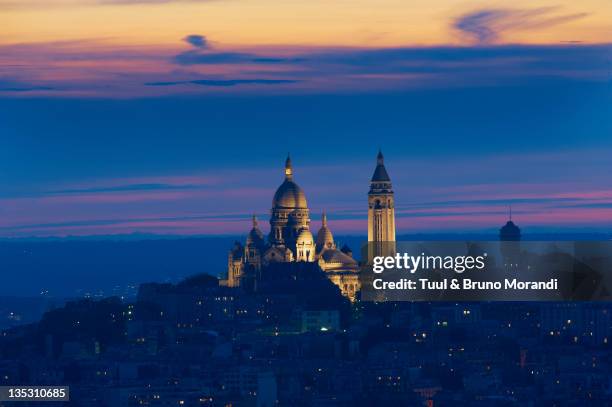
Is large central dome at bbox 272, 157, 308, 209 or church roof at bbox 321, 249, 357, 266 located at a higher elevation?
large central dome at bbox 272, 157, 308, 209

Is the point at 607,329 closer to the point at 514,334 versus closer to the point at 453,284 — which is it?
the point at 514,334

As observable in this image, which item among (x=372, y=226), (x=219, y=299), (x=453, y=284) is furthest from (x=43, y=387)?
(x=372, y=226)

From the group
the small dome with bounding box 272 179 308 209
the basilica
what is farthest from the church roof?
the small dome with bounding box 272 179 308 209

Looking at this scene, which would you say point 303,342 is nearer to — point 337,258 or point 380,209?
point 337,258

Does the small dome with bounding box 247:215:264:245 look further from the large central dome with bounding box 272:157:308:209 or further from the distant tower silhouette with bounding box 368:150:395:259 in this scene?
the distant tower silhouette with bounding box 368:150:395:259

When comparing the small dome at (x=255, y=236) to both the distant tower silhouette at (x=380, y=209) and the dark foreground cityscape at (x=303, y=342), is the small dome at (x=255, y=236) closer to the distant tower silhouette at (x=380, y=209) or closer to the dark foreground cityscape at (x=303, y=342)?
the dark foreground cityscape at (x=303, y=342)

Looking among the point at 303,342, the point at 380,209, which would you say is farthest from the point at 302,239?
the point at 303,342

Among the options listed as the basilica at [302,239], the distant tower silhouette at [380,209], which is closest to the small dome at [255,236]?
the basilica at [302,239]
